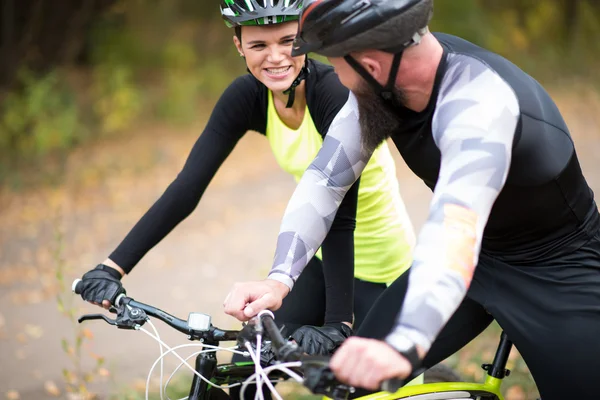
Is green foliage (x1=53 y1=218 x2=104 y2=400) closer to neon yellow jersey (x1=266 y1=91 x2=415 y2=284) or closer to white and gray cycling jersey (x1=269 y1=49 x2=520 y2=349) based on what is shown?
neon yellow jersey (x1=266 y1=91 x2=415 y2=284)

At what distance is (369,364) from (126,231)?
23.0 ft

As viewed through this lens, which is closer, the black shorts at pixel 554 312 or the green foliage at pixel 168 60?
the black shorts at pixel 554 312

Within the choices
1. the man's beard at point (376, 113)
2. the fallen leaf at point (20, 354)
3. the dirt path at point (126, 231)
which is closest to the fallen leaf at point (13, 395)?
the dirt path at point (126, 231)

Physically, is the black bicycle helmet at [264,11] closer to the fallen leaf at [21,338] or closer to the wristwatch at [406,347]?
the wristwatch at [406,347]

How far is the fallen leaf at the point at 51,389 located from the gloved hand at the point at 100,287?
9.55 ft

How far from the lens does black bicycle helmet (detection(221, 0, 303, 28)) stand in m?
2.94

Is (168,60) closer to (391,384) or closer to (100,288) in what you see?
(100,288)

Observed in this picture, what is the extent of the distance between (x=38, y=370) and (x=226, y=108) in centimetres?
348

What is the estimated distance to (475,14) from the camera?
41.8 feet

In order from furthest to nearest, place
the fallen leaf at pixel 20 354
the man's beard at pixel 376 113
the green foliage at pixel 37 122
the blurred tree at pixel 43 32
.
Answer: the blurred tree at pixel 43 32
the green foliage at pixel 37 122
the fallen leaf at pixel 20 354
the man's beard at pixel 376 113

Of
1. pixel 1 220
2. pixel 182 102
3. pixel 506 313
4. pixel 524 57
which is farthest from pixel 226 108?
pixel 524 57

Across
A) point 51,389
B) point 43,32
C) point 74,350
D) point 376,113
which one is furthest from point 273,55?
point 43,32

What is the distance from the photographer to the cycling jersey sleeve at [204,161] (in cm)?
304

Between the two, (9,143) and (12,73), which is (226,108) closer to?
(9,143)
